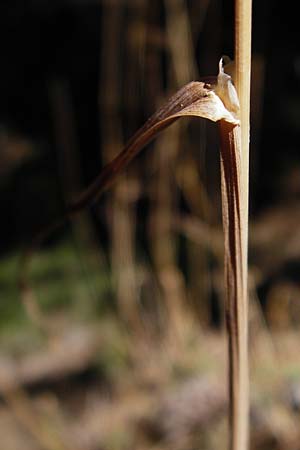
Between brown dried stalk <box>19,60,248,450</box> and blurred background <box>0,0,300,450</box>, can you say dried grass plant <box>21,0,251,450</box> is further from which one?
blurred background <box>0,0,300,450</box>

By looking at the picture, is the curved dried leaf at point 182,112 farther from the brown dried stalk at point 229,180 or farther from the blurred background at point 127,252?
the blurred background at point 127,252

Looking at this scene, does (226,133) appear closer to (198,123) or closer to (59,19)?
(198,123)

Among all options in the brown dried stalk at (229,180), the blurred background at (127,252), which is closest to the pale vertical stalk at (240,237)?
the brown dried stalk at (229,180)

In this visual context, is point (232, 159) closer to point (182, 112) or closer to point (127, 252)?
point (182, 112)

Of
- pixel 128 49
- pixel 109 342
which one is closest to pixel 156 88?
pixel 128 49

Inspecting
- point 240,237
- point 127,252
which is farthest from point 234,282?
point 127,252

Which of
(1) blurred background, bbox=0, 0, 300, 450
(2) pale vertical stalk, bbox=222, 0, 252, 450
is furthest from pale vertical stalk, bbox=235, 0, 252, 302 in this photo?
(1) blurred background, bbox=0, 0, 300, 450
